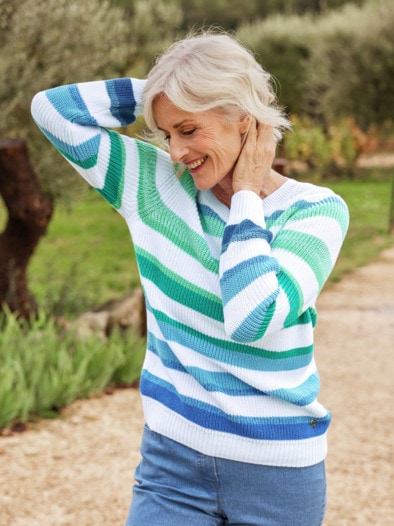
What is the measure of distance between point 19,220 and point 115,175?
12.4 ft

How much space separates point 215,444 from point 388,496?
2.36 meters

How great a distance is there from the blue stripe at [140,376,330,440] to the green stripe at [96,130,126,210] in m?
0.50

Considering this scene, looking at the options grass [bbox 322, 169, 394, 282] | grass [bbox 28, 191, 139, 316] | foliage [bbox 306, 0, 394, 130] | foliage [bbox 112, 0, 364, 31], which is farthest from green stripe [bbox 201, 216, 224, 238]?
foliage [bbox 112, 0, 364, 31]

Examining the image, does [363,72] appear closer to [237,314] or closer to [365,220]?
[365,220]


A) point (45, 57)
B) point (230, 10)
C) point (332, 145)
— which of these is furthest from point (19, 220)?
point (230, 10)

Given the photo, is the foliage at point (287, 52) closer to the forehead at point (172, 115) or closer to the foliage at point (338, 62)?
the foliage at point (338, 62)

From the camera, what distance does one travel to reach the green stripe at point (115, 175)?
2158 mm

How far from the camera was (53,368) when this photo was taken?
15.9 ft

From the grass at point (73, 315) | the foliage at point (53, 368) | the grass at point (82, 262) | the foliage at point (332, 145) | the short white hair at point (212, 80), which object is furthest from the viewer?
the foliage at point (332, 145)

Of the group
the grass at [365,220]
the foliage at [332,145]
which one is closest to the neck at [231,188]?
the grass at [365,220]

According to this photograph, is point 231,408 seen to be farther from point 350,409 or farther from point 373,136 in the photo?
point 373,136

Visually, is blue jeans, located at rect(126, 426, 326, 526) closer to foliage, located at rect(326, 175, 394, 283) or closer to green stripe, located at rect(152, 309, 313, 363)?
green stripe, located at rect(152, 309, 313, 363)

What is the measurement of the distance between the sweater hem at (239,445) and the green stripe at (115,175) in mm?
571

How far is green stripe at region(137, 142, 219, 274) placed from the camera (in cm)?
196
